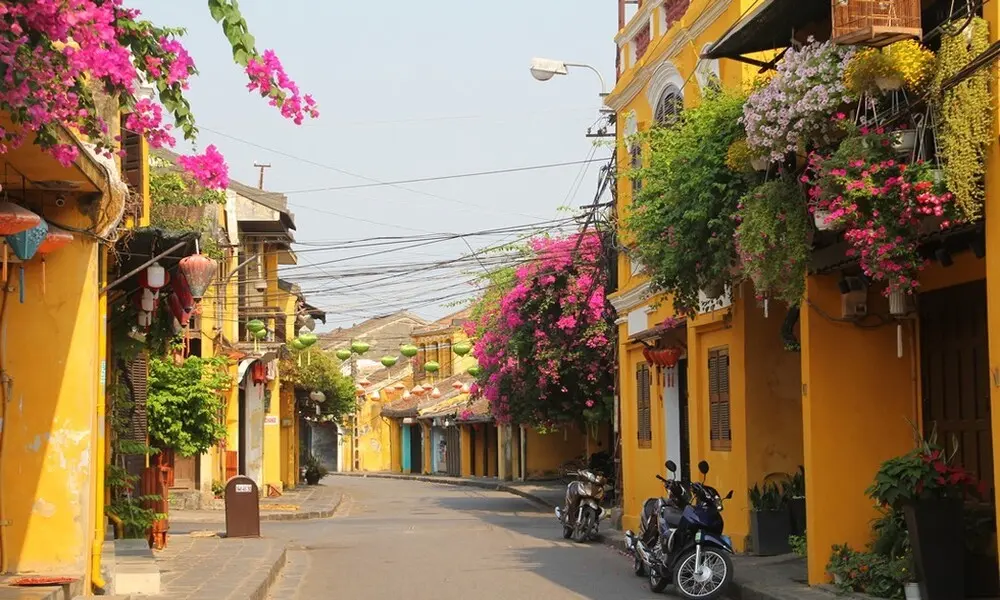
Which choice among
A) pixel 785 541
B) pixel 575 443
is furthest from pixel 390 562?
pixel 575 443

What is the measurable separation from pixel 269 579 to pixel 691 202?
657 centimetres

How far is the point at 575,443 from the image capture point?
5456cm

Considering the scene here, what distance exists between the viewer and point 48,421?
40.9ft

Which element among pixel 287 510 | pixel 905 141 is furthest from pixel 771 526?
pixel 287 510

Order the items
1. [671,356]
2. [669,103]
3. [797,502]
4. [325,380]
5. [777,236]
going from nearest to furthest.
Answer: [777,236]
[797,502]
[669,103]
[671,356]
[325,380]

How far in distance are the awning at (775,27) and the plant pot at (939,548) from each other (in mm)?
4539

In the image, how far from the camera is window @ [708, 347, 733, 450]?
18703 mm

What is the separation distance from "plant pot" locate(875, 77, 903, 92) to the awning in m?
1.83

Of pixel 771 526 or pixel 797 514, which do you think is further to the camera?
pixel 771 526

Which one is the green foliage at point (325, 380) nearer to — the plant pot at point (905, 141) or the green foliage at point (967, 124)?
the plant pot at point (905, 141)

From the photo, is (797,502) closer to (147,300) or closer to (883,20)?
(883,20)

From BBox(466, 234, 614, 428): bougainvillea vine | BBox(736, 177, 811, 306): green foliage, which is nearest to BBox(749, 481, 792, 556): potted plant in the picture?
BBox(736, 177, 811, 306): green foliage

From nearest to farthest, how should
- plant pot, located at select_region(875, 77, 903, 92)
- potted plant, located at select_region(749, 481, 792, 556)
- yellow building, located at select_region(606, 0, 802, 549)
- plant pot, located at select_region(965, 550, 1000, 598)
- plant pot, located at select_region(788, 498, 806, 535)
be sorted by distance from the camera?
1. plant pot, located at select_region(875, 77, 903, 92)
2. plant pot, located at select_region(965, 550, 1000, 598)
3. plant pot, located at select_region(788, 498, 806, 535)
4. potted plant, located at select_region(749, 481, 792, 556)
5. yellow building, located at select_region(606, 0, 802, 549)

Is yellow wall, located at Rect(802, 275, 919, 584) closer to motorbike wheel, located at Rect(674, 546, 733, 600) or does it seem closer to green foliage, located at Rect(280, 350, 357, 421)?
motorbike wheel, located at Rect(674, 546, 733, 600)
